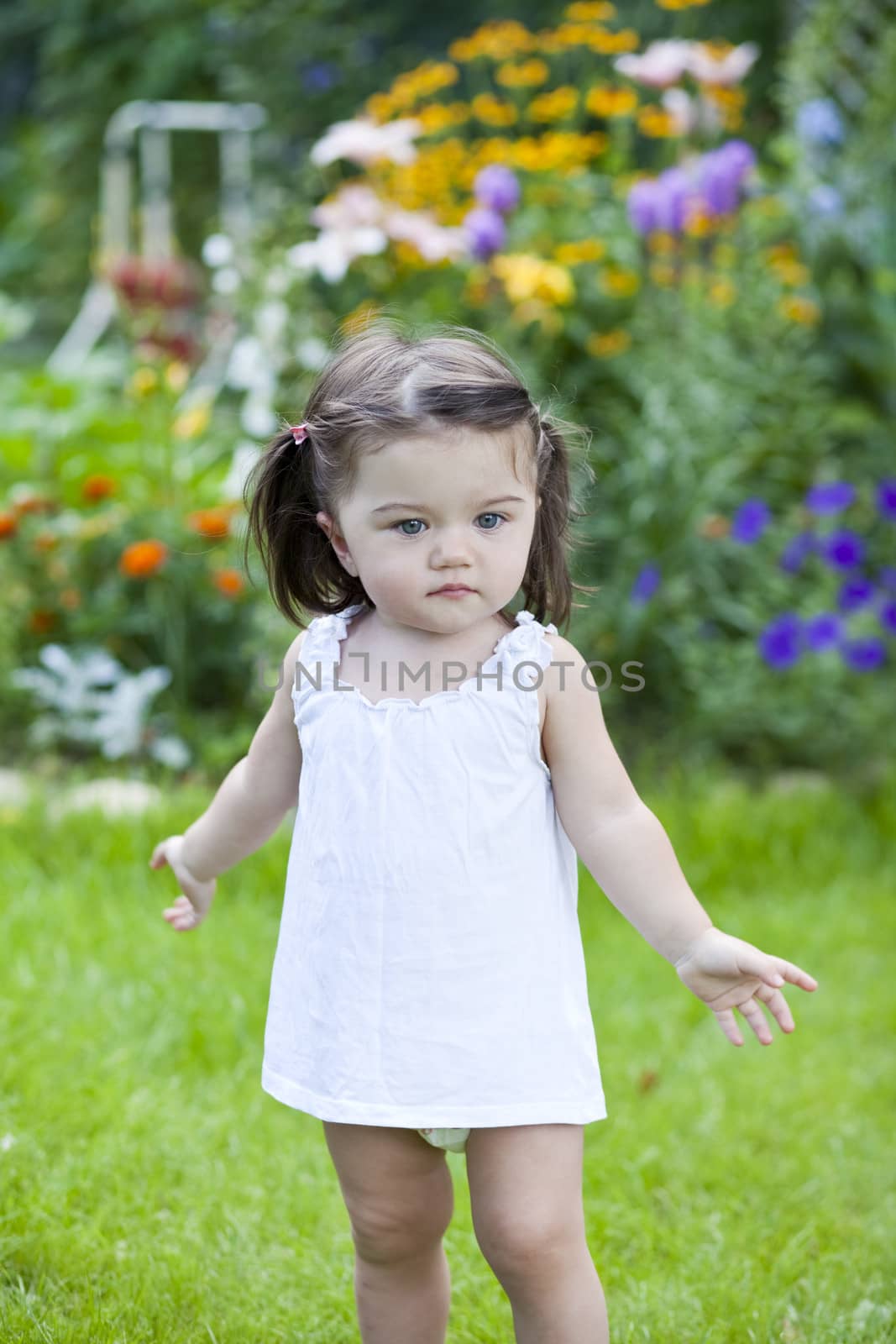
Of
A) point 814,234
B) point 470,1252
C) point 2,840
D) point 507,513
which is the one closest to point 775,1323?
point 470,1252

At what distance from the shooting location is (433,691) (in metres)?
1.64

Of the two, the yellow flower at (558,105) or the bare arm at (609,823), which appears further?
the yellow flower at (558,105)

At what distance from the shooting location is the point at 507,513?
5.28ft

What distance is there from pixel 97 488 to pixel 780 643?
211 cm

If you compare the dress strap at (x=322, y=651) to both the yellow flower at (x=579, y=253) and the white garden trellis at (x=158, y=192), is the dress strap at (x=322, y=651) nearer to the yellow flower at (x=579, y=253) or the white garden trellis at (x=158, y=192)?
the yellow flower at (x=579, y=253)

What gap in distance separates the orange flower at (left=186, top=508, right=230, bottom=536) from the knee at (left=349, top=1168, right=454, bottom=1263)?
274 cm

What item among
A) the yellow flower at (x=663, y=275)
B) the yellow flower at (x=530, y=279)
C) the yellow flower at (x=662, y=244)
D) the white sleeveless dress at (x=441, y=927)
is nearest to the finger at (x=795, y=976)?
the white sleeveless dress at (x=441, y=927)

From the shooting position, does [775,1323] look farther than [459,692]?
Yes

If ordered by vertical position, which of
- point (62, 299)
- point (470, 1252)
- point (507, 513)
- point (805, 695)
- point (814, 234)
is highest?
point (507, 513)

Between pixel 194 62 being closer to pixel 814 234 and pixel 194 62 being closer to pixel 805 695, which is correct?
pixel 814 234

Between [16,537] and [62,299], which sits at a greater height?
[16,537]

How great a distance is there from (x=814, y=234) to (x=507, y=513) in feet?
13.8

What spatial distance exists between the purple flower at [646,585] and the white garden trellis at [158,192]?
8.89 ft

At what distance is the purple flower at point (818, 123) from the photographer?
5.35 meters
